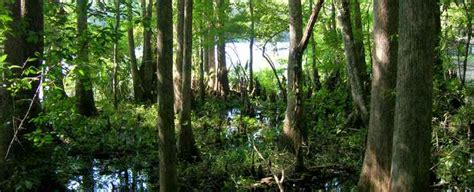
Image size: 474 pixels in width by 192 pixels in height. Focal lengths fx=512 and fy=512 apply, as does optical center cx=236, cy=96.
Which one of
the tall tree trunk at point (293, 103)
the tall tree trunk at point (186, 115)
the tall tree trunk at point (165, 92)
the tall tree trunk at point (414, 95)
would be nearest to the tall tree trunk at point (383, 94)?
the tall tree trunk at point (414, 95)

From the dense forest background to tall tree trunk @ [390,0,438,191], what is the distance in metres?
0.01

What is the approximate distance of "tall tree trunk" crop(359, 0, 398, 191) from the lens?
249 inches

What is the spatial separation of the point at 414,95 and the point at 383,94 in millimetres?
1494

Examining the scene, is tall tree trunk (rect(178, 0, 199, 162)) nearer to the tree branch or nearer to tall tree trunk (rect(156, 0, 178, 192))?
the tree branch

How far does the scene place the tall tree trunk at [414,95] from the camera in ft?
15.6

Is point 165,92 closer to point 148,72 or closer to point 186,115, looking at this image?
point 186,115

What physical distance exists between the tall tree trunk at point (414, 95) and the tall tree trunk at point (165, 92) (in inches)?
101

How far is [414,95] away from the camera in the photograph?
490 centimetres

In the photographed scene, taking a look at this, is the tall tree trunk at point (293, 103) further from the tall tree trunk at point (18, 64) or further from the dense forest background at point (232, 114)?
the tall tree trunk at point (18, 64)

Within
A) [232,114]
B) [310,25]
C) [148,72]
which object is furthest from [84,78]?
[148,72]

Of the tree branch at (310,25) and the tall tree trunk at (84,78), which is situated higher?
the tree branch at (310,25)

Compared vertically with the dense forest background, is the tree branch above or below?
above

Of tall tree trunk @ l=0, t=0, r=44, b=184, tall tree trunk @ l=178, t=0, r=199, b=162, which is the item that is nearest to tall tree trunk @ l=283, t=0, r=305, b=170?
tall tree trunk @ l=178, t=0, r=199, b=162

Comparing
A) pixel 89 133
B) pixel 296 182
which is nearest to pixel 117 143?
pixel 89 133
